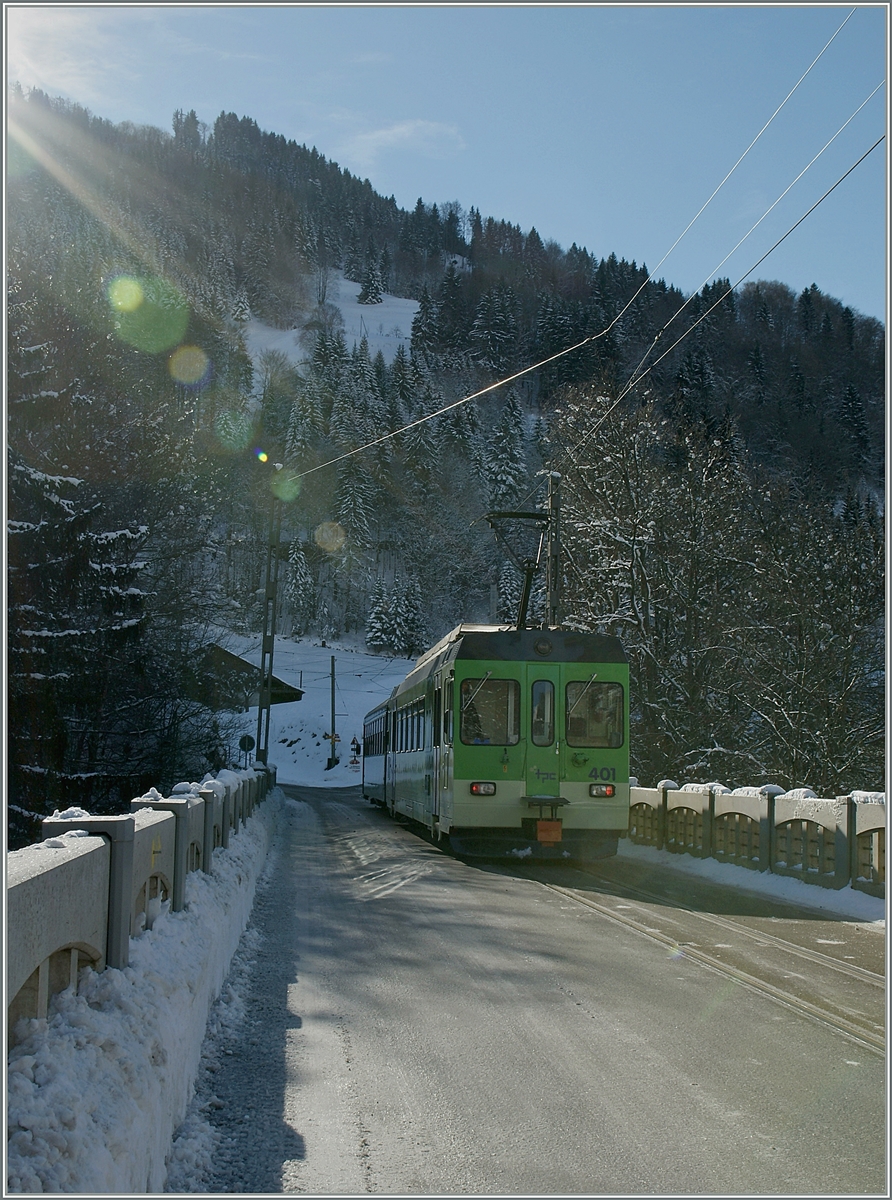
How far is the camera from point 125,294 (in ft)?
89.9

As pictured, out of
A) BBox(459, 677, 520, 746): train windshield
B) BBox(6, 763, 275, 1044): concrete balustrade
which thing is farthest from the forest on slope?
BBox(6, 763, 275, 1044): concrete balustrade

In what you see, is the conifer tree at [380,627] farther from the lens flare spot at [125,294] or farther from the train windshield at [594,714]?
the train windshield at [594,714]

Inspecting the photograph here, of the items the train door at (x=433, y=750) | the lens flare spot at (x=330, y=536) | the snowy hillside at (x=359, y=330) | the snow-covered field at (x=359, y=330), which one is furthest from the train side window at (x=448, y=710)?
the snow-covered field at (x=359, y=330)

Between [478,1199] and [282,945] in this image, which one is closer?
[478,1199]

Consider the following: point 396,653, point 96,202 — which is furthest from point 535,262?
point 396,653

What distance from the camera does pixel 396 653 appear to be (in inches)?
3937

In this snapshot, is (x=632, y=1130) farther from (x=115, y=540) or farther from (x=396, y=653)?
(x=396, y=653)

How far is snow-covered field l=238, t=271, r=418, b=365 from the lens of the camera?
16775 centimetres

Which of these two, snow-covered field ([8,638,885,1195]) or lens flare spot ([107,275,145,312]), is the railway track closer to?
snow-covered field ([8,638,885,1195])

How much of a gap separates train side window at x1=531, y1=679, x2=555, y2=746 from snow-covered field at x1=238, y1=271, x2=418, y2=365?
5812 inches

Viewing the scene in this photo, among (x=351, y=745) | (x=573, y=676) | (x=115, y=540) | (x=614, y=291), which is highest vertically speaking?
(x=614, y=291)

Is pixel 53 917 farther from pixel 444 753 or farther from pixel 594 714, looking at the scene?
pixel 444 753

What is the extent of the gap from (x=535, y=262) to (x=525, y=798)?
7241 inches

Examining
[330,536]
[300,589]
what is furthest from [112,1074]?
[330,536]
